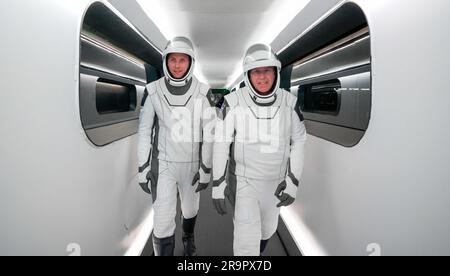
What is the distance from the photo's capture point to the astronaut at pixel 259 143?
1805 millimetres

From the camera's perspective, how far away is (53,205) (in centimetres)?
108

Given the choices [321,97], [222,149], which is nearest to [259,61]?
[222,149]

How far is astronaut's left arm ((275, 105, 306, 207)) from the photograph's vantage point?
1835mm

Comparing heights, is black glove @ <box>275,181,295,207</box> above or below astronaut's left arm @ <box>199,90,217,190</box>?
below

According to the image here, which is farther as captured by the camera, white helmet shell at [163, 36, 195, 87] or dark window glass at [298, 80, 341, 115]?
dark window glass at [298, 80, 341, 115]

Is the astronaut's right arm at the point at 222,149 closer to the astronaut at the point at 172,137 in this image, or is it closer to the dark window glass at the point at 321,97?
the astronaut at the point at 172,137

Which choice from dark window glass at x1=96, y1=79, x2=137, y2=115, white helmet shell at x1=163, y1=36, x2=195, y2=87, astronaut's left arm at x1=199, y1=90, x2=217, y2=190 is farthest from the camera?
dark window glass at x1=96, y1=79, x2=137, y2=115

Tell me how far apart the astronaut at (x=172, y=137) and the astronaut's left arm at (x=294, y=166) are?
64 centimetres

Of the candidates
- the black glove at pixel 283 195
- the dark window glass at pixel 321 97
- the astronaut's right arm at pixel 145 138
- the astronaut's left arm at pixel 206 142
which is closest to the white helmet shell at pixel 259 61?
the astronaut's left arm at pixel 206 142

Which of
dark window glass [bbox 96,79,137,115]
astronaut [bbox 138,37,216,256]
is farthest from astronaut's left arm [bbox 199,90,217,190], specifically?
dark window glass [bbox 96,79,137,115]

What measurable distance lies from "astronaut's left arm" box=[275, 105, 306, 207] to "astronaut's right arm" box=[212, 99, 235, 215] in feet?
1.44

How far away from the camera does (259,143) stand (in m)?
1.82

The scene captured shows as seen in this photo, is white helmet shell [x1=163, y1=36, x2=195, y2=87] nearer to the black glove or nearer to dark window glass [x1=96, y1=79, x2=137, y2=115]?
dark window glass [x1=96, y1=79, x2=137, y2=115]
